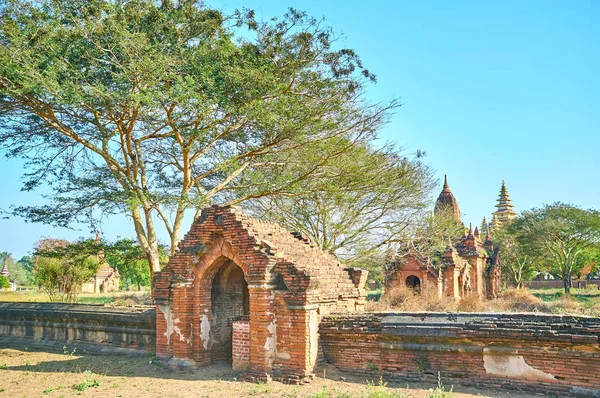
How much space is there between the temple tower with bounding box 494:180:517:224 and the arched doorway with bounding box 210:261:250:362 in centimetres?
6418

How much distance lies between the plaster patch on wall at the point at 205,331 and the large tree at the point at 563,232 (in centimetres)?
3666

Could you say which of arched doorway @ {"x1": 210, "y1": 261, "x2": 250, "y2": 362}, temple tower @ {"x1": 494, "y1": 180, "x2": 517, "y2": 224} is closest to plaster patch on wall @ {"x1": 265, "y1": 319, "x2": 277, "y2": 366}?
arched doorway @ {"x1": 210, "y1": 261, "x2": 250, "y2": 362}

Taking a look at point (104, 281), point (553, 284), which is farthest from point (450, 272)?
point (104, 281)

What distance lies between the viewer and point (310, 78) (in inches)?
666

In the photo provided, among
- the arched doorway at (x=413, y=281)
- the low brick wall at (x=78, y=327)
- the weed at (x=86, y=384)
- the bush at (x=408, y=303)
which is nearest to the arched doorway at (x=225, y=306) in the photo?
the low brick wall at (x=78, y=327)

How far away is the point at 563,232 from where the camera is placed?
42844mm

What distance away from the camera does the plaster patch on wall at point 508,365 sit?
8594mm

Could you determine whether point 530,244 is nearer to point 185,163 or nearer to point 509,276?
point 509,276

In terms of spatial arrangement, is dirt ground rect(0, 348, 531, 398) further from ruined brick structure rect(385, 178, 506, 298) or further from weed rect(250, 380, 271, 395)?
ruined brick structure rect(385, 178, 506, 298)

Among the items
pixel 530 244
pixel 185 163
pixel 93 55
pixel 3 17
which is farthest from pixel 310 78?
pixel 530 244

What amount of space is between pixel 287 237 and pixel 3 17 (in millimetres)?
9030

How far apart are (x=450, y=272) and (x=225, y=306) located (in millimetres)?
19929

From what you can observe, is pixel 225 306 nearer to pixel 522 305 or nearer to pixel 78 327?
pixel 78 327

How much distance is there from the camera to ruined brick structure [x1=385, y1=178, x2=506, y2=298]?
28781 millimetres
